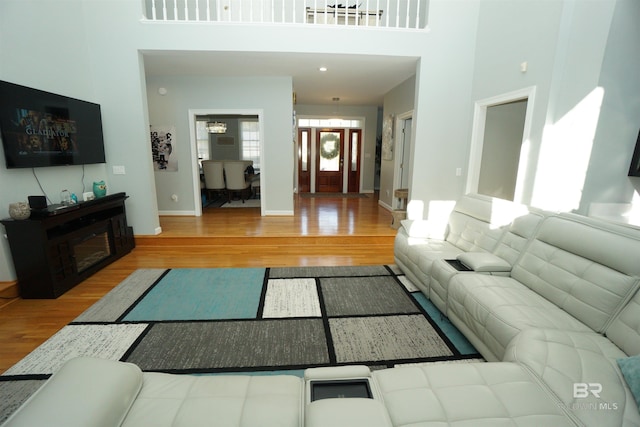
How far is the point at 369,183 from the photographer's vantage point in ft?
30.7

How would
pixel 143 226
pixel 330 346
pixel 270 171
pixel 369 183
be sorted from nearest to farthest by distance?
pixel 330 346 < pixel 143 226 < pixel 270 171 < pixel 369 183

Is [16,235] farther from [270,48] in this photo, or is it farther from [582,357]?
[582,357]

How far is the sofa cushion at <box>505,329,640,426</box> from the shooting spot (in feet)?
3.64

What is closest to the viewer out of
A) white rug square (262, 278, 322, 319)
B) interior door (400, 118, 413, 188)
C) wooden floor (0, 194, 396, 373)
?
wooden floor (0, 194, 396, 373)

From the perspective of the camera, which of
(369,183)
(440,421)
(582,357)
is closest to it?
(440,421)

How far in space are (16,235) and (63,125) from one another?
134 centimetres

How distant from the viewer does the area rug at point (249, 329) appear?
1956 mm

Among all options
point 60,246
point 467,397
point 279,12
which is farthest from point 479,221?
point 279,12

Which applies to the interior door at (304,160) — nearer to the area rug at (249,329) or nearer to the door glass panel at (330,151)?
the door glass panel at (330,151)

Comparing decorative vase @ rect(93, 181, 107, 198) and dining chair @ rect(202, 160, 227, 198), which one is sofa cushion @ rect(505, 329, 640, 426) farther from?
dining chair @ rect(202, 160, 227, 198)

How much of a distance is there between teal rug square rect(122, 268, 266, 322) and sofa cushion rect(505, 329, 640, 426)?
197 cm

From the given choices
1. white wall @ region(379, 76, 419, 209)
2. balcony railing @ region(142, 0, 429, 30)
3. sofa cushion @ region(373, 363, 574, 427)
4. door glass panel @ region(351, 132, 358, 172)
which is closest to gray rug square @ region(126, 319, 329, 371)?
sofa cushion @ region(373, 363, 574, 427)

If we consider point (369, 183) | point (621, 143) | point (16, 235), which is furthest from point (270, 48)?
point (369, 183)

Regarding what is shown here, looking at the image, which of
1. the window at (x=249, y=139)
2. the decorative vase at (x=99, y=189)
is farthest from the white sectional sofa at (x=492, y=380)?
the window at (x=249, y=139)
